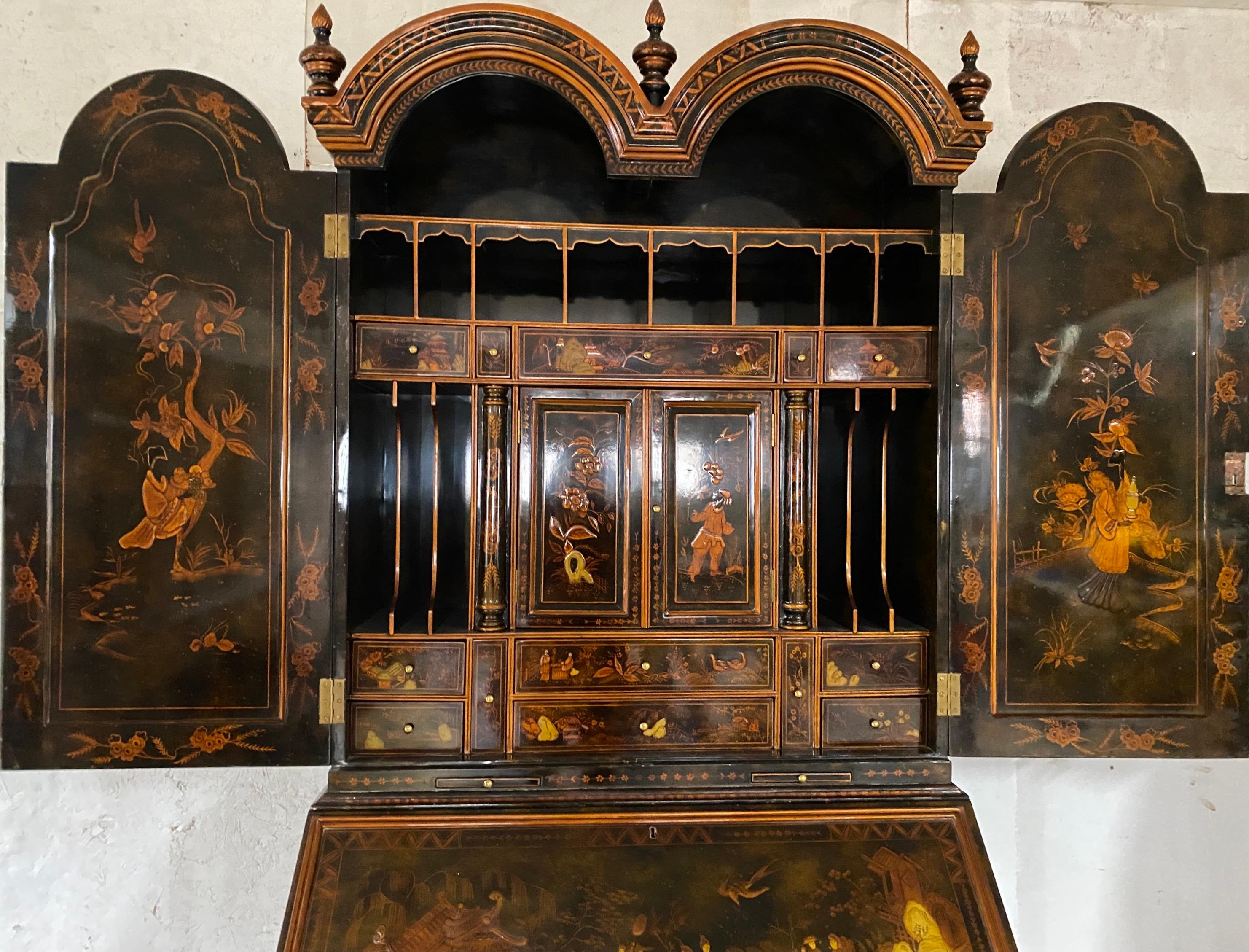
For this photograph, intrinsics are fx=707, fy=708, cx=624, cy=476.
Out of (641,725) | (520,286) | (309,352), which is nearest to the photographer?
(309,352)

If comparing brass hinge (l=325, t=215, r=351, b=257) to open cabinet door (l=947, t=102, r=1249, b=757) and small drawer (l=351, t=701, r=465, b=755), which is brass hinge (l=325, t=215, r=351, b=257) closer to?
small drawer (l=351, t=701, r=465, b=755)

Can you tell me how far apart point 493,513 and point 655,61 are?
1.23 metres

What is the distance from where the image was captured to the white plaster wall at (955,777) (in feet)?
7.56

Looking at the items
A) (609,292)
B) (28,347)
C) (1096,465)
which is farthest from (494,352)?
(1096,465)

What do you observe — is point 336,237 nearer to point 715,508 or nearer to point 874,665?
point 715,508

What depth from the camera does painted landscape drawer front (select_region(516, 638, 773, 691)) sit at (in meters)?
1.91

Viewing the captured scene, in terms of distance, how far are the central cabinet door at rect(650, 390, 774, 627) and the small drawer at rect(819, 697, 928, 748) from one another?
1.01ft

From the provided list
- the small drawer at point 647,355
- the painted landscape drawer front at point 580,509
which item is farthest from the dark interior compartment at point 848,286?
the painted landscape drawer front at point 580,509

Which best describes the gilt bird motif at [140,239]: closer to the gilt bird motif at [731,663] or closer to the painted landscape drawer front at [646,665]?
the painted landscape drawer front at [646,665]

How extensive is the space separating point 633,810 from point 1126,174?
2.15 m

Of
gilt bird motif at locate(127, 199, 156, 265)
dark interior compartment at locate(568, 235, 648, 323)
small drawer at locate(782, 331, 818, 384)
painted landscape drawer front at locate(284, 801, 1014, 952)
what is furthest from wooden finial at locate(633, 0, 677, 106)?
painted landscape drawer front at locate(284, 801, 1014, 952)

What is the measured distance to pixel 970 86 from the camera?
1.84 meters

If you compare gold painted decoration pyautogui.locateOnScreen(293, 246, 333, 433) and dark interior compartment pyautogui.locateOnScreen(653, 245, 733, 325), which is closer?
gold painted decoration pyautogui.locateOnScreen(293, 246, 333, 433)

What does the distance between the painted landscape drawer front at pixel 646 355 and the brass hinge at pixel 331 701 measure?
3.09ft
